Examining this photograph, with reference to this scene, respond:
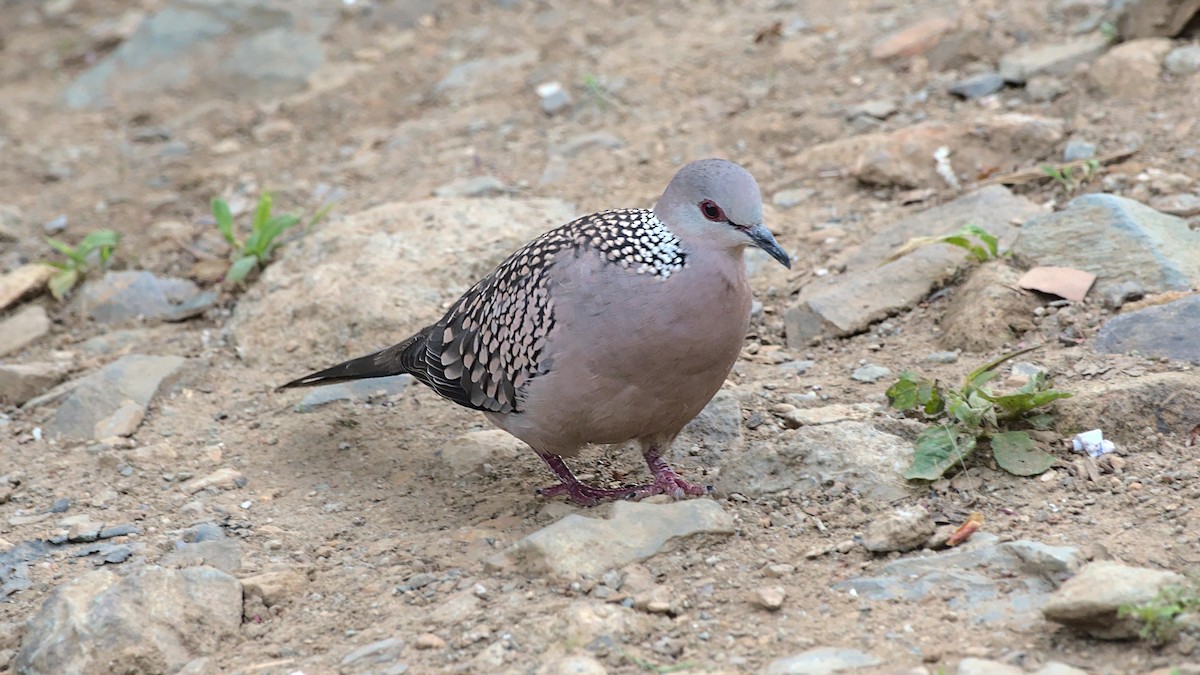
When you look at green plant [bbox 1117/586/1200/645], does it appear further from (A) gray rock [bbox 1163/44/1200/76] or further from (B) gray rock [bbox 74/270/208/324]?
(B) gray rock [bbox 74/270/208/324]

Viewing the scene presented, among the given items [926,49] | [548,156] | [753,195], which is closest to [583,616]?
[753,195]

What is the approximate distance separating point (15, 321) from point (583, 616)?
3967 mm

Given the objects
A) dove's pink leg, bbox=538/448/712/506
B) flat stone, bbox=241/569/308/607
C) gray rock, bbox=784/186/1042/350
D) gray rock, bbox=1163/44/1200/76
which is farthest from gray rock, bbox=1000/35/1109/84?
flat stone, bbox=241/569/308/607

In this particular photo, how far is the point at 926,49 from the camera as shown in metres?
6.77

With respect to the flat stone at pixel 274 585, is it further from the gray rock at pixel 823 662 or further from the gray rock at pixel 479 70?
the gray rock at pixel 479 70

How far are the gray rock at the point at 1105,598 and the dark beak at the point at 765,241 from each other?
3.90ft

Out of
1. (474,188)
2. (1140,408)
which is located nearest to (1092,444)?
(1140,408)

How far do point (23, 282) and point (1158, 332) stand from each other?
5125mm

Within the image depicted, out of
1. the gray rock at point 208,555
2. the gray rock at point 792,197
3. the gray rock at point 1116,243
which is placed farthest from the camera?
the gray rock at point 792,197

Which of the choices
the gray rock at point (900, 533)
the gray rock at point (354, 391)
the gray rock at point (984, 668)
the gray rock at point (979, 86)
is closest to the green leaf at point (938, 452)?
the gray rock at point (900, 533)

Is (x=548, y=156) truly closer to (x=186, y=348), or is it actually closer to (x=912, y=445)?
(x=186, y=348)

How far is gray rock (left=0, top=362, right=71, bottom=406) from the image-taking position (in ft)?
17.7

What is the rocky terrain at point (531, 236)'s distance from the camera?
3340mm

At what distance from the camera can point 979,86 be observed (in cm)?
636
